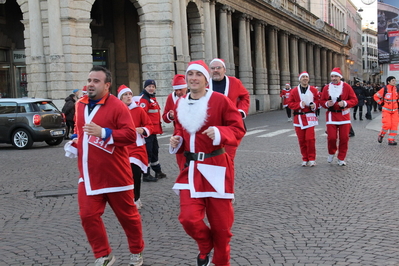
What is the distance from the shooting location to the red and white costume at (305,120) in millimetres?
10609

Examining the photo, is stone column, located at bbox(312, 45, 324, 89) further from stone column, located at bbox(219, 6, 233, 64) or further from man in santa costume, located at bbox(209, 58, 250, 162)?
man in santa costume, located at bbox(209, 58, 250, 162)

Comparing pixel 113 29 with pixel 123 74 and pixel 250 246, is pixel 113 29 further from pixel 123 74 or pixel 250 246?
pixel 250 246

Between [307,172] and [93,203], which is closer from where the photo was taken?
[93,203]

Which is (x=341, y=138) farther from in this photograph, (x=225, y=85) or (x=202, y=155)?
(x=202, y=155)

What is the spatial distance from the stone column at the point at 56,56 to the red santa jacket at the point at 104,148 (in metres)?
19.5

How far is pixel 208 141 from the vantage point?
440 cm

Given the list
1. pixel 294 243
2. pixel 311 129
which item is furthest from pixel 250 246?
pixel 311 129

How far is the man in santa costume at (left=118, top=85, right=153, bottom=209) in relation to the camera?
7.09m

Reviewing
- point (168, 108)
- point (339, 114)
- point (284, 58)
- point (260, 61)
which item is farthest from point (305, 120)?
point (284, 58)

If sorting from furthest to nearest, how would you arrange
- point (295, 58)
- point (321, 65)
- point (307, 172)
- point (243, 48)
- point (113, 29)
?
1. point (321, 65)
2. point (295, 58)
3. point (243, 48)
4. point (113, 29)
5. point (307, 172)

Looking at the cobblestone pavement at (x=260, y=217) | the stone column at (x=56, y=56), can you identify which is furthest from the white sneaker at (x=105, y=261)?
the stone column at (x=56, y=56)

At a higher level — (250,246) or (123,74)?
(123,74)

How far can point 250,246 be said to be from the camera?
5266mm

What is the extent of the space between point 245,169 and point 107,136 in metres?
6.45
